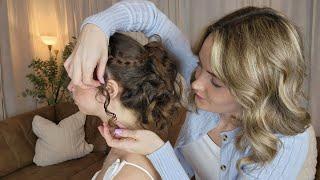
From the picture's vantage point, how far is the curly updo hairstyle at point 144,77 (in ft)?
3.45

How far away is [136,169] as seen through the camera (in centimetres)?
102

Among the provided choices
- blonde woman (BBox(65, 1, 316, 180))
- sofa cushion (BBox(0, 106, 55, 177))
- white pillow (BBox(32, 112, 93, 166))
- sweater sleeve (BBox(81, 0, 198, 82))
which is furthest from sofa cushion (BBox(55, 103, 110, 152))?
blonde woman (BBox(65, 1, 316, 180))

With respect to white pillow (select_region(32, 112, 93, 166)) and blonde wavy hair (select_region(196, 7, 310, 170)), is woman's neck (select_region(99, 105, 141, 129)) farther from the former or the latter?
white pillow (select_region(32, 112, 93, 166))

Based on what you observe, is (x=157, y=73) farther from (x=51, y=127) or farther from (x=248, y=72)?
(x=51, y=127)

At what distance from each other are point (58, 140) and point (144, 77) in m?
1.89

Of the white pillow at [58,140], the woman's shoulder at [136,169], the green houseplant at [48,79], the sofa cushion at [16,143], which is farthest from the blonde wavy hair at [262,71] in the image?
the green houseplant at [48,79]

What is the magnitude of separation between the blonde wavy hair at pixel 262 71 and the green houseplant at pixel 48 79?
2698 mm

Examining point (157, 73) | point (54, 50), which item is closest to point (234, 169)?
point (157, 73)

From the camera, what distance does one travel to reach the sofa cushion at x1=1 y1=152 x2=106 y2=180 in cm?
258

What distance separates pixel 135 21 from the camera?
3.23 ft

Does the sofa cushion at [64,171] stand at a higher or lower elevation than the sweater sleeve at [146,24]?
lower

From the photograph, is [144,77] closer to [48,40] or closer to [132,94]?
[132,94]

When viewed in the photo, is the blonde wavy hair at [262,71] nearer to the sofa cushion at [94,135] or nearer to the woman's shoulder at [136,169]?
the woman's shoulder at [136,169]

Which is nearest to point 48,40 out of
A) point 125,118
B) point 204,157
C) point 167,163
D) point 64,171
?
point 64,171
